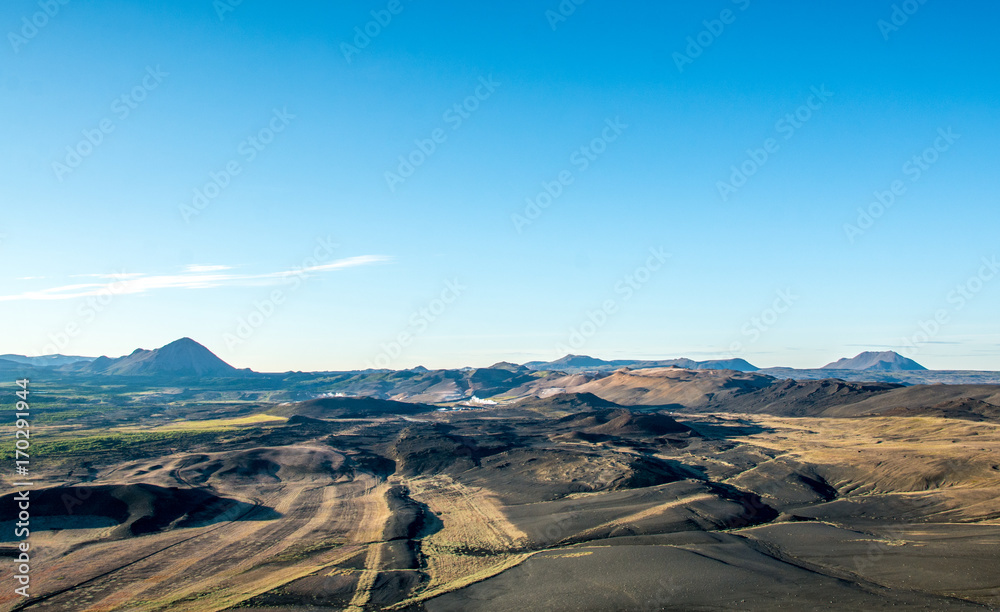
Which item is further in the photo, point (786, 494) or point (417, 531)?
point (786, 494)

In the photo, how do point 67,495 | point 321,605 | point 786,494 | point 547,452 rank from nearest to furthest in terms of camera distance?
point 321,605 → point 67,495 → point 786,494 → point 547,452

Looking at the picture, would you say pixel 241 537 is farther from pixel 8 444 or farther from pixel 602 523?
pixel 8 444

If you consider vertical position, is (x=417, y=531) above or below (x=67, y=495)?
below

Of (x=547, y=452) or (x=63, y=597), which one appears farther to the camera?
(x=547, y=452)

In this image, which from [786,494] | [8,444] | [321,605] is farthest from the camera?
[8,444]

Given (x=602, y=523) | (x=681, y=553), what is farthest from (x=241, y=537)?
(x=681, y=553)

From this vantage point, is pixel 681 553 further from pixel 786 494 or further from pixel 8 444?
pixel 8 444

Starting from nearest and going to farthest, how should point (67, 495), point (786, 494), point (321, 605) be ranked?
point (321, 605)
point (67, 495)
point (786, 494)

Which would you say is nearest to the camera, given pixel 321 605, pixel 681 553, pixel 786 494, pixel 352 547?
pixel 321 605

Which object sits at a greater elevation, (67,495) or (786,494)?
(67,495)

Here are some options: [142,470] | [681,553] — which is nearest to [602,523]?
[681,553]
